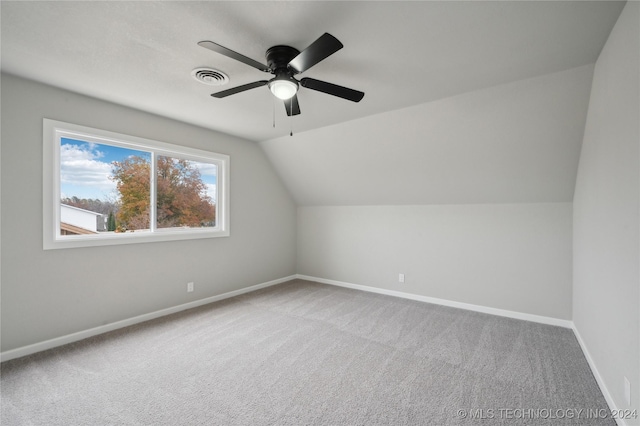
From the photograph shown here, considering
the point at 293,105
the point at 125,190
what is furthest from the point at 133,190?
the point at 293,105

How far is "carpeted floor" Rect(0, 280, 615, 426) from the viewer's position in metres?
1.79

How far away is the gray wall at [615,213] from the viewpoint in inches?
58.9

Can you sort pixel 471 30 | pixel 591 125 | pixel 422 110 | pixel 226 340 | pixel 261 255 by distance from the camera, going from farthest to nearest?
pixel 261 255 < pixel 422 110 < pixel 226 340 < pixel 591 125 < pixel 471 30

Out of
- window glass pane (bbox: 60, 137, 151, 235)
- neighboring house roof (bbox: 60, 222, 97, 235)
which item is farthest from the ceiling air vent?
neighboring house roof (bbox: 60, 222, 97, 235)

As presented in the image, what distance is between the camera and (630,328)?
5.10 ft

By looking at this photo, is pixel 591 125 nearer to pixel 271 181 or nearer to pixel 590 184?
pixel 590 184

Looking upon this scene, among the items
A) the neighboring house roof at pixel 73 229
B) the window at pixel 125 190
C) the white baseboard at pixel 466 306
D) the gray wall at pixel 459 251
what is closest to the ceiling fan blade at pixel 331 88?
the window at pixel 125 190

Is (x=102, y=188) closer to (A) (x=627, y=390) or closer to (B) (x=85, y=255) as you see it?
(B) (x=85, y=255)

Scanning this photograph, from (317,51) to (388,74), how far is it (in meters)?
0.98

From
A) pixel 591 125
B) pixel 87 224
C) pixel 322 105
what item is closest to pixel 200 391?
pixel 87 224

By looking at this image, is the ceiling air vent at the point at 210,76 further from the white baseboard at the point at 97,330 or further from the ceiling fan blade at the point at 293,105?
the white baseboard at the point at 97,330

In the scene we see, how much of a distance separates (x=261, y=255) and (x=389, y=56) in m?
3.61

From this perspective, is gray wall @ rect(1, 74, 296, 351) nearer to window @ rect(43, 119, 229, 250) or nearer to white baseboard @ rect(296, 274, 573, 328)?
window @ rect(43, 119, 229, 250)

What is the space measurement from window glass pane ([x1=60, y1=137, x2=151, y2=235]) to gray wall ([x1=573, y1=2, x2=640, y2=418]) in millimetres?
4245
